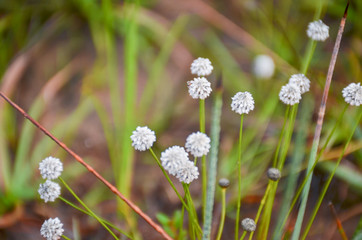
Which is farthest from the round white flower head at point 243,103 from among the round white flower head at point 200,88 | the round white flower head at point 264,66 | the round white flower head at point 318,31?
the round white flower head at point 264,66

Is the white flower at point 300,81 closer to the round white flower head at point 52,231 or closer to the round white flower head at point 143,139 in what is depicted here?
the round white flower head at point 143,139

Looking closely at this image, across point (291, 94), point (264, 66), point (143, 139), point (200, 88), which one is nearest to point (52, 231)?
point (143, 139)

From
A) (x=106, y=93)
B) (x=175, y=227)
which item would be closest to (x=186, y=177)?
(x=175, y=227)

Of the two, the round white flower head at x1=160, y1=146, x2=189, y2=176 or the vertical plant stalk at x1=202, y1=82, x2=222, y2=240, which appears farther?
the vertical plant stalk at x1=202, y1=82, x2=222, y2=240

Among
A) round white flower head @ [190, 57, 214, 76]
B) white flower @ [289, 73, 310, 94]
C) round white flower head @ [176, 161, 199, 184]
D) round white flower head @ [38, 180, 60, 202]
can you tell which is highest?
white flower @ [289, 73, 310, 94]

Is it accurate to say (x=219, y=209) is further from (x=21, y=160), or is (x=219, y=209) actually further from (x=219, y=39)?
(x=219, y=39)

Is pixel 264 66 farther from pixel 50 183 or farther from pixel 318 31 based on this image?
pixel 50 183

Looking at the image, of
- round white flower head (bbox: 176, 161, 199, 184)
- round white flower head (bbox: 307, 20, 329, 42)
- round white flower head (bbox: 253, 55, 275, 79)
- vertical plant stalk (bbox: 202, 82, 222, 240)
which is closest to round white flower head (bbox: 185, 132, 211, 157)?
round white flower head (bbox: 176, 161, 199, 184)

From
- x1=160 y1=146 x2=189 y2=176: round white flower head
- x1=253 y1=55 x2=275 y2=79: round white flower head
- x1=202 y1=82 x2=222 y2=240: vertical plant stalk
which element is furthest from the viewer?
x1=253 y1=55 x2=275 y2=79: round white flower head

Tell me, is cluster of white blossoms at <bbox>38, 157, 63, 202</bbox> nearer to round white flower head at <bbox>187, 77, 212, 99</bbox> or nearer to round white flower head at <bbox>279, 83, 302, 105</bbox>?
round white flower head at <bbox>187, 77, 212, 99</bbox>
